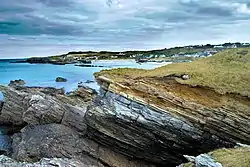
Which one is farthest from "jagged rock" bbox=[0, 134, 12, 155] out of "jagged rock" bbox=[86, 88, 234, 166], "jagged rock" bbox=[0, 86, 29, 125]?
"jagged rock" bbox=[86, 88, 234, 166]

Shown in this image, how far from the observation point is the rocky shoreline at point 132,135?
26.1m

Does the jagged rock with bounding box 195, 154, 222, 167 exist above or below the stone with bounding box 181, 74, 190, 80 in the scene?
below

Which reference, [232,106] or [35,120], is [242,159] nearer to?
[232,106]

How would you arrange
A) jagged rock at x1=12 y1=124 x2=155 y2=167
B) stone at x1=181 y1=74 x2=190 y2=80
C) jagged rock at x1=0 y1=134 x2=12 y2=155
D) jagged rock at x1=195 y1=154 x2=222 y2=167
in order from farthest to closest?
jagged rock at x1=0 y1=134 x2=12 y2=155 → jagged rock at x1=12 y1=124 x2=155 y2=167 → stone at x1=181 y1=74 x2=190 y2=80 → jagged rock at x1=195 y1=154 x2=222 y2=167

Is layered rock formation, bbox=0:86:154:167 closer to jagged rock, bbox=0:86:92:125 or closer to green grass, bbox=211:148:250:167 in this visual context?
jagged rock, bbox=0:86:92:125

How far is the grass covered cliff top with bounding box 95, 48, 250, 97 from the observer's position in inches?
1082

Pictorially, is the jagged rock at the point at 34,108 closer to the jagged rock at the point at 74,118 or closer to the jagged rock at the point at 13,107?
the jagged rock at the point at 13,107

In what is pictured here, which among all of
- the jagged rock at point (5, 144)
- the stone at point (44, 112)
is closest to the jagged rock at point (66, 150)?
the jagged rock at point (5, 144)

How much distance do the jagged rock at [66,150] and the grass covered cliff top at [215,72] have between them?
5.53 m

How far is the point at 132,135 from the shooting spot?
28.0 meters

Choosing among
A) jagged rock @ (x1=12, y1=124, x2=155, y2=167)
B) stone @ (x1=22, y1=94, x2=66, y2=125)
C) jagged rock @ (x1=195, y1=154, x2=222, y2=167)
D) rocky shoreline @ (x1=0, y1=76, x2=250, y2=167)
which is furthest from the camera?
stone @ (x1=22, y1=94, x2=66, y2=125)

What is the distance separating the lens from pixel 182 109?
1039 inches

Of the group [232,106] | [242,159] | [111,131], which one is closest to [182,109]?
[232,106]

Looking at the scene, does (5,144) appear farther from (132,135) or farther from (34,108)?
(132,135)
